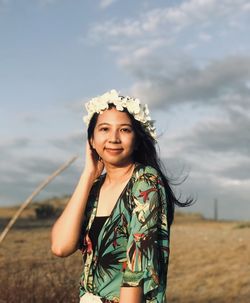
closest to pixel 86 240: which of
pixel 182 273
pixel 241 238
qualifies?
pixel 182 273

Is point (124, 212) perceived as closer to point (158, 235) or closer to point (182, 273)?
point (158, 235)

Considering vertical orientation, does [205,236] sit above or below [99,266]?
above

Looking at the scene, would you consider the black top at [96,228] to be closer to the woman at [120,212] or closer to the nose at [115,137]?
the woman at [120,212]

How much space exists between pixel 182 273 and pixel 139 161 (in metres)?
9.05

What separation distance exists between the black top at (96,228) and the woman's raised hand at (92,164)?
0.27 meters

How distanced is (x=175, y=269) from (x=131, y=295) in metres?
9.79

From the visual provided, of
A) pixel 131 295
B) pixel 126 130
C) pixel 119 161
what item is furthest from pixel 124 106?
pixel 131 295

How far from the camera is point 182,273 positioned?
1149 centimetres

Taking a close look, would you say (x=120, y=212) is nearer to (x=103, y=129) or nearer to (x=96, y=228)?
(x=96, y=228)

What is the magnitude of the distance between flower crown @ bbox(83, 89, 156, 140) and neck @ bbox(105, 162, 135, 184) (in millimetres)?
195

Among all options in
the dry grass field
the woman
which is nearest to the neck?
the woman

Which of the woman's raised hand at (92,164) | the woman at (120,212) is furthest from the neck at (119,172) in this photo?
the woman's raised hand at (92,164)

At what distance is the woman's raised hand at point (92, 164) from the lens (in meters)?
2.87

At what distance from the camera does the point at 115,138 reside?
8.81 feet
